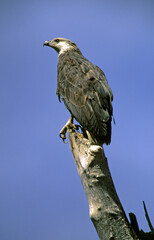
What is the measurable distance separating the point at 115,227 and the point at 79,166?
0.99m

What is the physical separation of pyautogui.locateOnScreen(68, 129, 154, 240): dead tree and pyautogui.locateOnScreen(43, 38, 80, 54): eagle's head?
2.74 m

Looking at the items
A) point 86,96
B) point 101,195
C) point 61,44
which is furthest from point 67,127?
point 61,44

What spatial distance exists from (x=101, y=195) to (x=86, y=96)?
1642 millimetres

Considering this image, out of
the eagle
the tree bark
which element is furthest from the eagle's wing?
the tree bark

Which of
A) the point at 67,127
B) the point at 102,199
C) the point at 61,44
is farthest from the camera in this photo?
the point at 61,44

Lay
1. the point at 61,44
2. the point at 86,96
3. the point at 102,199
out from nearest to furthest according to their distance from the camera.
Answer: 1. the point at 102,199
2. the point at 86,96
3. the point at 61,44

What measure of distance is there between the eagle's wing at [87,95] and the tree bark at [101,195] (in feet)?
1.26

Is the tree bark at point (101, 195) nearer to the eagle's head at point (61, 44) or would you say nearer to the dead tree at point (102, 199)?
the dead tree at point (102, 199)

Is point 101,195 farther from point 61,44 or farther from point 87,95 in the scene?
point 61,44

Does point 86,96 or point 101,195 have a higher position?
point 86,96

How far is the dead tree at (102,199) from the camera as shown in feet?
12.2

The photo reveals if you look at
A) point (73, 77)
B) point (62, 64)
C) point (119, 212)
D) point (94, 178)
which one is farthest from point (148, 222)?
point (62, 64)

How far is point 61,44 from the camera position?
630cm

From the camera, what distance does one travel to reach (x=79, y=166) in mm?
4160
